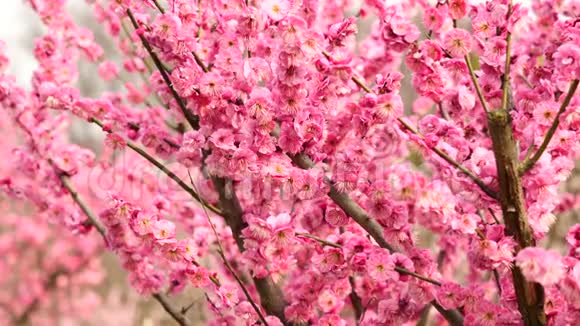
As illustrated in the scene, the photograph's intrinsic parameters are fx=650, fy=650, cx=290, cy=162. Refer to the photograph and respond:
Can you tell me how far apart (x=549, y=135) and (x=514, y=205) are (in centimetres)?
21

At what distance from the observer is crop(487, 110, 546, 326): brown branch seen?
167 centimetres

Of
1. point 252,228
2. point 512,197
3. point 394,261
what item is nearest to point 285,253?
point 252,228

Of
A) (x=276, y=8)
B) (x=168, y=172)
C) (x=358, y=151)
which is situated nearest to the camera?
(x=276, y=8)

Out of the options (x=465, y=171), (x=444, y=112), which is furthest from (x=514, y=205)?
(x=444, y=112)

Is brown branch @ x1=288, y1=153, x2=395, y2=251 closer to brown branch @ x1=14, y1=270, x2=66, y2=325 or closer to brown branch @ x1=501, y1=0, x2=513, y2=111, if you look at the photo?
brown branch @ x1=501, y1=0, x2=513, y2=111

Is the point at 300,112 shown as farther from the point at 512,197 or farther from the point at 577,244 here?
the point at 577,244

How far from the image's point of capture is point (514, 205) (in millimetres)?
1696

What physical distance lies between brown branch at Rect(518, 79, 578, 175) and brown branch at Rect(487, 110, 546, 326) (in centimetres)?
2

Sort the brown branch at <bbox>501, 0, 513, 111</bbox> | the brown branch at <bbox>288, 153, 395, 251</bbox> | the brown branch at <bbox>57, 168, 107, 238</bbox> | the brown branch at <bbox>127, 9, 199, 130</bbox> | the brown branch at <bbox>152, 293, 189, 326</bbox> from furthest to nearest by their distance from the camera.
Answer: the brown branch at <bbox>57, 168, 107, 238</bbox> → the brown branch at <bbox>152, 293, 189, 326</bbox> → the brown branch at <bbox>127, 9, 199, 130</bbox> → the brown branch at <bbox>288, 153, 395, 251</bbox> → the brown branch at <bbox>501, 0, 513, 111</bbox>

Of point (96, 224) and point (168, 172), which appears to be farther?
point (96, 224)

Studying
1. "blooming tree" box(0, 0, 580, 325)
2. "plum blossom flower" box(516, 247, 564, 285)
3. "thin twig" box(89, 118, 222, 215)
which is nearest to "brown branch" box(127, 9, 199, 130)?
"blooming tree" box(0, 0, 580, 325)

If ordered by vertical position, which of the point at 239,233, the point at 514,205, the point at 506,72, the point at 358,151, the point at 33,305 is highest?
the point at 506,72

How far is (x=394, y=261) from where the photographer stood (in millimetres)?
1873

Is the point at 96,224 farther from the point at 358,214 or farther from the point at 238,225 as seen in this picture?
the point at 358,214
